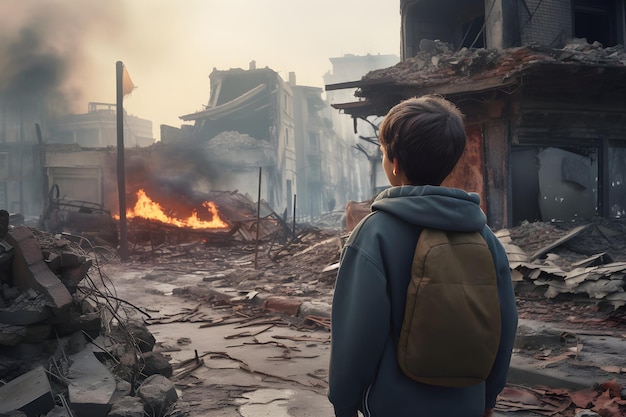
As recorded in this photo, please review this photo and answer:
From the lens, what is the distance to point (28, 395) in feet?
11.2

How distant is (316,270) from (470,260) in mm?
Answer: 10470

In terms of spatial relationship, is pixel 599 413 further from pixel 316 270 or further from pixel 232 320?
pixel 316 270

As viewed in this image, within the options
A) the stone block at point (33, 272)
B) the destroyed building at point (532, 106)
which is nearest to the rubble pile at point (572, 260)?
the destroyed building at point (532, 106)

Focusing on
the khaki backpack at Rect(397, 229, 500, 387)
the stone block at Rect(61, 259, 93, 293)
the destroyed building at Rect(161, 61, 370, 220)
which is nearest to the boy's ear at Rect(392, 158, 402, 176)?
the khaki backpack at Rect(397, 229, 500, 387)

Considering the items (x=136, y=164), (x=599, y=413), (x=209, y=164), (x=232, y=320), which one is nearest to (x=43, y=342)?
(x=232, y=320)

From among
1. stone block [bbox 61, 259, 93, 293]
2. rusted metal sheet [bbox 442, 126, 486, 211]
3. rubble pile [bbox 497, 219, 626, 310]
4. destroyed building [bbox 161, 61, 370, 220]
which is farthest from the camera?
destroyed building [bbox 161, 61, 370, 220]

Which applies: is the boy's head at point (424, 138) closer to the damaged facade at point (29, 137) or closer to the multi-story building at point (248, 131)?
the multi-story building at point (248, 131)

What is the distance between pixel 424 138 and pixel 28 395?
3.16m

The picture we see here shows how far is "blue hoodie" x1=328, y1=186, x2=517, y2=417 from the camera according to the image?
1.63 meters

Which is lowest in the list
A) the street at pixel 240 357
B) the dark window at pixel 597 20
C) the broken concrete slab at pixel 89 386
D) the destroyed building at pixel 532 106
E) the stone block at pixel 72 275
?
the street at pixel 240 357

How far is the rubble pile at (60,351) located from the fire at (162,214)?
16.7 m

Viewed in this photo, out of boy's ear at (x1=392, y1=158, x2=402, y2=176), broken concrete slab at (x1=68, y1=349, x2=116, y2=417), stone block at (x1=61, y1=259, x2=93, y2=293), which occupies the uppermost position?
boy's ear at (x1=392, y1=158, x2=402, y2=176)

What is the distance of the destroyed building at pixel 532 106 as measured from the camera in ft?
40.7

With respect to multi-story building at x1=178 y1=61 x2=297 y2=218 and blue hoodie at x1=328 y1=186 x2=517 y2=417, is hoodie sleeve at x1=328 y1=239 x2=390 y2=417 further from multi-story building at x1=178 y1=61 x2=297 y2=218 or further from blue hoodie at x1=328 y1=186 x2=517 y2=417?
multi-story building at x1=178 y1=61 x2=297 y2=218
